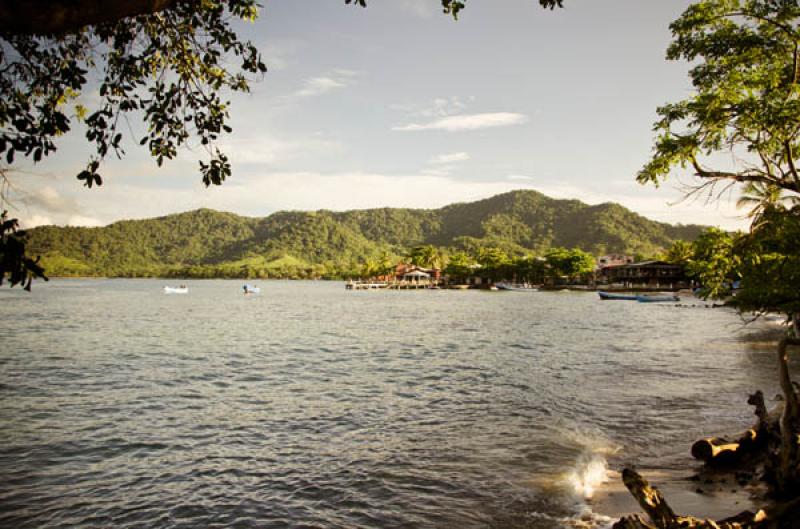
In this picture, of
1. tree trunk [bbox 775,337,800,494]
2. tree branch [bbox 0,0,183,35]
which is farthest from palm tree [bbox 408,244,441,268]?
tree branch [bbox 0,0,183,35]

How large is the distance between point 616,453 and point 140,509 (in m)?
10.6

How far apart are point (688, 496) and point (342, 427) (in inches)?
355

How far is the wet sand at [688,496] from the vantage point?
7992mm

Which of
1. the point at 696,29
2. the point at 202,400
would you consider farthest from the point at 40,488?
the point at 696,29

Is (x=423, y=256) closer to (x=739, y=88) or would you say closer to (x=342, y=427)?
(x=342, y=427)

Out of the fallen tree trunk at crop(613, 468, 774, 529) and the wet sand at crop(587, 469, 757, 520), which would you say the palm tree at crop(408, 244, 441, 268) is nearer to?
the wet sand at crop(587, 469, 757, 520)

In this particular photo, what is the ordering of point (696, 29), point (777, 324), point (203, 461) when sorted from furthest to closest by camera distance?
point (777, 324) → point (203, 461) → point (696, 29)

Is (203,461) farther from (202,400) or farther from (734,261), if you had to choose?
(734,261)

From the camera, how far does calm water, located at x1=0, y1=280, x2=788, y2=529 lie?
9.15 meters

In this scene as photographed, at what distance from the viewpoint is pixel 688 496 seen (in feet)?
28.6

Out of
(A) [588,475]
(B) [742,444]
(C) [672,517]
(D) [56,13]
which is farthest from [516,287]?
(D) [56,13]

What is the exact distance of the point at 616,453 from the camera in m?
11.9

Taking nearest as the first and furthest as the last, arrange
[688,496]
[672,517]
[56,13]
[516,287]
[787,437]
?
[56,13] → [672,517] → [787,437] → [688,496] → [516,287]

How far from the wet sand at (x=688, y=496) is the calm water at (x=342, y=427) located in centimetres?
52
